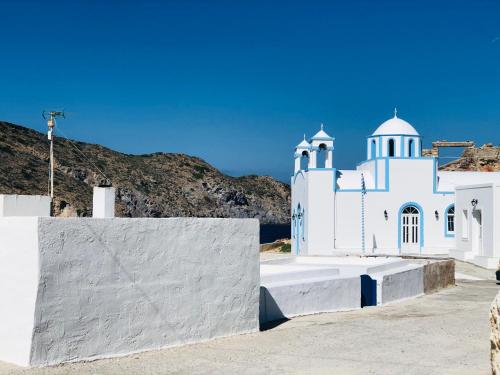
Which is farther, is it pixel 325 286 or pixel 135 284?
pixel 325 286

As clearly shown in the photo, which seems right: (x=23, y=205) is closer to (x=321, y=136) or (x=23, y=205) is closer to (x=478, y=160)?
(x=321, y=136)

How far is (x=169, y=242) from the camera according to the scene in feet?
34.4

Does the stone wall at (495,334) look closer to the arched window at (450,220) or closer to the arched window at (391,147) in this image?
the arched window at (450,220)

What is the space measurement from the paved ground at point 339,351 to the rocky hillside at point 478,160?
40.1 m

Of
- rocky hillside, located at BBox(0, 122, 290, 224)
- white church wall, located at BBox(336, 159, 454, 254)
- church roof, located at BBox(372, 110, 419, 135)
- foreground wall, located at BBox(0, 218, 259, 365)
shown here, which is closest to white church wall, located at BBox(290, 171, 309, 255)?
white church wall, located at BBox(336, 159, 454, 254)

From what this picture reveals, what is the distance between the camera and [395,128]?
34125 mm

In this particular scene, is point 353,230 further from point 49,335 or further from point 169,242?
point 49,335

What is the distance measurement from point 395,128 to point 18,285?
1079 inches

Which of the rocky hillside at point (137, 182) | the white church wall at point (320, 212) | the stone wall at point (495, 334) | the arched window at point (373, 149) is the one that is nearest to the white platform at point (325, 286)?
the stone wall at point (495, 334)

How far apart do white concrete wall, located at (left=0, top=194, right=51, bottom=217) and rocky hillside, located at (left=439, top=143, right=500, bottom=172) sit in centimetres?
4335

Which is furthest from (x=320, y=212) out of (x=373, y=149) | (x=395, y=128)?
(x=395, y=128)

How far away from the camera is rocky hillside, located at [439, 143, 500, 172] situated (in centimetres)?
5262

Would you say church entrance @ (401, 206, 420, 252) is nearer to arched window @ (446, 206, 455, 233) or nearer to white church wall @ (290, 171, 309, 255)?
arched window @ (446, 206, 455, 233)

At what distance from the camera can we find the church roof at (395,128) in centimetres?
3400
